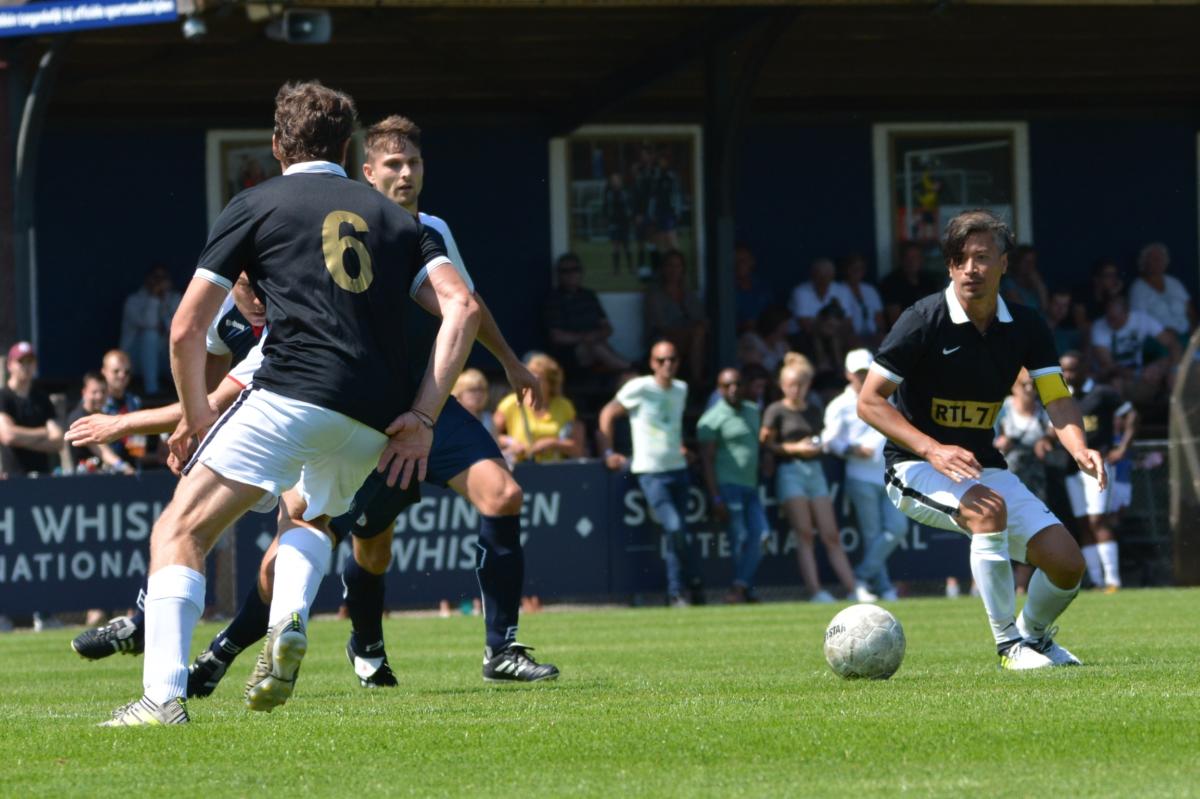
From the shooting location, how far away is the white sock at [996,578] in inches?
340

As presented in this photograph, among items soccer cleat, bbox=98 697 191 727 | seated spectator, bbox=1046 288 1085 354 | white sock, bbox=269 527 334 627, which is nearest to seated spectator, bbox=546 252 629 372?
seated spectator, bbox=1046 288 1085 354

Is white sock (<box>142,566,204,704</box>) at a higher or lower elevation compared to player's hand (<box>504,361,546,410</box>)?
lower

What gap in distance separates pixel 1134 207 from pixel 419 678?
58.9 feet

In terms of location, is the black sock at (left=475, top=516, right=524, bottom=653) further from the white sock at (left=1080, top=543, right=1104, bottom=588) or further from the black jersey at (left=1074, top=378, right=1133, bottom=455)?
the white sock at (left=1080, top=543, right=1104, bottom=588)

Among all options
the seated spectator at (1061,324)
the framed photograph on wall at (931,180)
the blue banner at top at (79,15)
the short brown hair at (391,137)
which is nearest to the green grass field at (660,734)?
the short brown hair at (391,137)

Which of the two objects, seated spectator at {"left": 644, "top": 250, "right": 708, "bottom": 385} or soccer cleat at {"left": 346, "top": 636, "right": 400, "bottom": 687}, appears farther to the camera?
seated spectator at {"left": 644, "top": 250, "right": 708, "bottom": 385}

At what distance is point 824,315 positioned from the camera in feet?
70.8

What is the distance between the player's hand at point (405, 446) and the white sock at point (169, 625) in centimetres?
68

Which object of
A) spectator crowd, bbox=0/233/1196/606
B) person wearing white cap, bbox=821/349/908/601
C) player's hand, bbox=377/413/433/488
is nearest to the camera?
player's hand, bbox=377/413/433/488

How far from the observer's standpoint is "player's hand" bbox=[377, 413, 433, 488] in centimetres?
652

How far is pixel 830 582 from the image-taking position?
18.4 m

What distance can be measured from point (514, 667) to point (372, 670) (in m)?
0.61

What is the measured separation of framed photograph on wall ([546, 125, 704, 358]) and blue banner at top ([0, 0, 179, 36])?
767 cm

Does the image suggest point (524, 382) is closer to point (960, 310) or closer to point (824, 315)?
point (960, 310)
